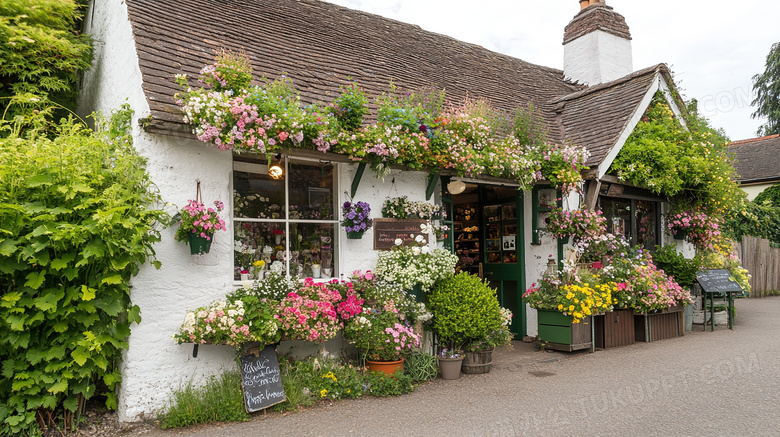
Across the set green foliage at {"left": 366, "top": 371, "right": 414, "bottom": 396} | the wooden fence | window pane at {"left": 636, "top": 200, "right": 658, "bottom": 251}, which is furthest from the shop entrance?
the wooden fence

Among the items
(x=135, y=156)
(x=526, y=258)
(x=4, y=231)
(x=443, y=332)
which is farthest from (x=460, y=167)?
(x=4, y=231)

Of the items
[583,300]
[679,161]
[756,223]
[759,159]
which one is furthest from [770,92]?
[583,300]

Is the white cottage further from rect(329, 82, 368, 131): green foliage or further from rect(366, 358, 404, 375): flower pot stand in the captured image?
rect(366, 358, 404, 375): flower pot stand

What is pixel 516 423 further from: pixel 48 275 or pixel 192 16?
pixel 192 16

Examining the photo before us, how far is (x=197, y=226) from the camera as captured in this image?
4.95m

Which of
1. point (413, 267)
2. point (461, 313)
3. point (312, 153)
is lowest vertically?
point (461, 313)

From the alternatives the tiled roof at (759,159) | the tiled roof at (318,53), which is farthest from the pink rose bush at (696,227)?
the tiled roof at (759,159)

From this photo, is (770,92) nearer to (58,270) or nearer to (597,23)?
(597,23)

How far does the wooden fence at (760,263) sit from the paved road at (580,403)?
29.2 feet

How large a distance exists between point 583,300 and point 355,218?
3.67m

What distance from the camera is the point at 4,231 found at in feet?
13.4

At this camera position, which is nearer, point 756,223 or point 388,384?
point 388,384

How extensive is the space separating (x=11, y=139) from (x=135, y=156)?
1.02 meters

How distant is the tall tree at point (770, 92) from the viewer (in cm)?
2806
